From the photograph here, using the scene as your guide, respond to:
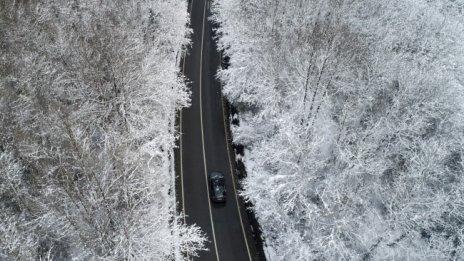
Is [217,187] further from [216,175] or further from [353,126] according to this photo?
[353,126]

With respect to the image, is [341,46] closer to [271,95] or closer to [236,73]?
[271,95]

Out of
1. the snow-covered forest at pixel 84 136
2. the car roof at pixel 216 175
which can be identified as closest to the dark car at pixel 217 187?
the car roof at pixel 216 175

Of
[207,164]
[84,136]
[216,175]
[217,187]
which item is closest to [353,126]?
[216,175]

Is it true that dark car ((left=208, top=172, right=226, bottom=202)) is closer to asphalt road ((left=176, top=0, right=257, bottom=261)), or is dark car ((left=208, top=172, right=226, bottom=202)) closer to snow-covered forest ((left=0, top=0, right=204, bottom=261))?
asphalt road ((left=176, top=0, right=257, bottom=261))

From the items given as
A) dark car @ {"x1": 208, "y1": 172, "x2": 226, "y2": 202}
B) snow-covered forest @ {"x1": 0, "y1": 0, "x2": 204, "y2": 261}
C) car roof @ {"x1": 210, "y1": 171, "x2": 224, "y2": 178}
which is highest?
snow-covered forest @ {"x1": 0, "y1": 0, "x2": 204, "y2": 261}

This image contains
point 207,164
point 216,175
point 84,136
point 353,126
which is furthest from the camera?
point 207,164

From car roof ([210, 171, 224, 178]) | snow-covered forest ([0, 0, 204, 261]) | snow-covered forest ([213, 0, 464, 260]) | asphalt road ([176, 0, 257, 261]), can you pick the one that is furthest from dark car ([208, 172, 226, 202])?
snow-covered forest ([0, 0, 204, 261])
